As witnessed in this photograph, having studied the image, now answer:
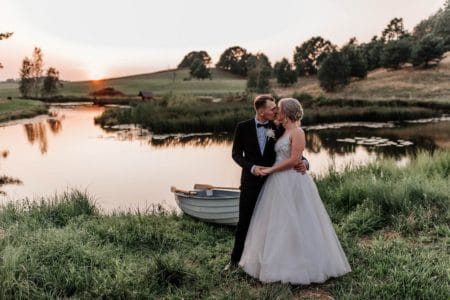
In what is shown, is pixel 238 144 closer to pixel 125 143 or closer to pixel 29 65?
pixel 125 143

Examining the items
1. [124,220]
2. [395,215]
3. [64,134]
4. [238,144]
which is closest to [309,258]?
[238,144]

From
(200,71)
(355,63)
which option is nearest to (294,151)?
(355,63)

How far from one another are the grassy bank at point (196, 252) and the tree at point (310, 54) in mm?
84262

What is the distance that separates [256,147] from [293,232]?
3.56 ft

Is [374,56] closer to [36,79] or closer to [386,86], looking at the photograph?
[386,86]

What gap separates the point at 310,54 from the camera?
93125 millimetres

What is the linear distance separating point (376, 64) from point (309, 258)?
82.4 m

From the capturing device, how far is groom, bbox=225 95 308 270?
5.23m

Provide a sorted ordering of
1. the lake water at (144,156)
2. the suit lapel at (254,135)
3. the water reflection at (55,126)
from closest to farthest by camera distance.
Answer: the suit lapel at (254,135) → the lake water at (144,156) → the water reflection at (55,126)

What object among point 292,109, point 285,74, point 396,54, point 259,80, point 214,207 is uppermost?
point 396,54

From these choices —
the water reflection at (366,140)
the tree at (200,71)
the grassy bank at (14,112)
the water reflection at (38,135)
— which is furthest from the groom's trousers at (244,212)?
the tree at (200,71)

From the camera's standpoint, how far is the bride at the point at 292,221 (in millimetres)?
5094

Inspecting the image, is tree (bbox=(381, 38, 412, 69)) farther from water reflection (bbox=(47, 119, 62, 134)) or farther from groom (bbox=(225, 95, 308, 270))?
groom (bbox=(225, 95, 308, 270))

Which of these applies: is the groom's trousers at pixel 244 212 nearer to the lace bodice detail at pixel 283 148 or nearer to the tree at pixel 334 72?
the lace bodice detail at pixel 283 148
